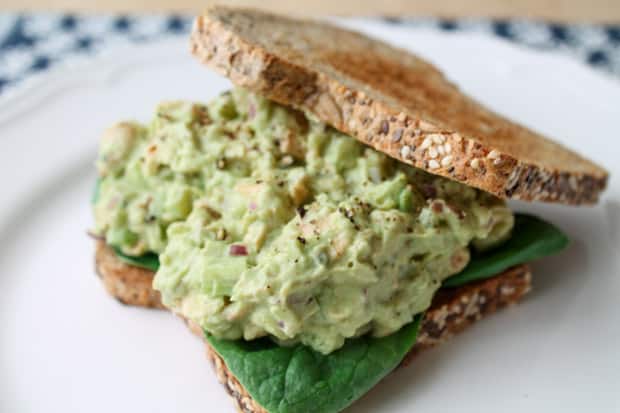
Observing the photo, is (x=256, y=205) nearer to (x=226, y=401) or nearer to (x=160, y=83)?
(x=226, y=401)

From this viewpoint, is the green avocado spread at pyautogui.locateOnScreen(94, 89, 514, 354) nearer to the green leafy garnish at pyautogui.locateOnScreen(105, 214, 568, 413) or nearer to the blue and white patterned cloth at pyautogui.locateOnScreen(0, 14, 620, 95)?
the green leafy garnish at pyautogui.locateOnScreen(105, 214, 568, 413)

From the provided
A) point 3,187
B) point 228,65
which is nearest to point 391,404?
point 228,65

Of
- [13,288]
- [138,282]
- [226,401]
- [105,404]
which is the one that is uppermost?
[13,288]

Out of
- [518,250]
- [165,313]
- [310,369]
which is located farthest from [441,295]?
[165,313]

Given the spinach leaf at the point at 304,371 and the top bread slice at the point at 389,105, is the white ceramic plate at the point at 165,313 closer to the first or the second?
the spinach leaf at the point at 304,371

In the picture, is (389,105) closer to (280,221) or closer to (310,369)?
(280,221)

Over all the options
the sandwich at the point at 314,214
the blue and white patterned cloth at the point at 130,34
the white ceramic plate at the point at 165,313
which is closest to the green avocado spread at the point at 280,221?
the sandwich at the point at 314,214
